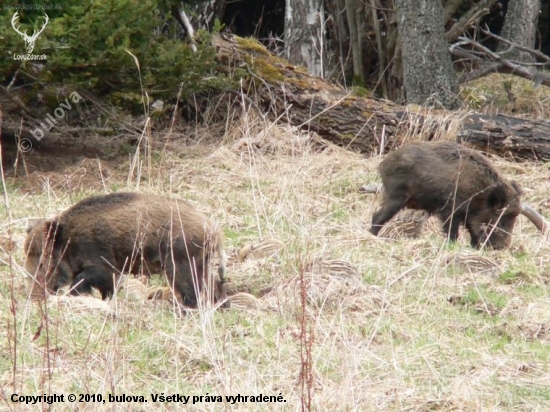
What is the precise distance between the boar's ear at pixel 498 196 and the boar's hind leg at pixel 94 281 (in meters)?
4.07

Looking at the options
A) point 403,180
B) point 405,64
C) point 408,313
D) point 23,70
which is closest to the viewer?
point 408,313

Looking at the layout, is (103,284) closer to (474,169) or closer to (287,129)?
(474,169)

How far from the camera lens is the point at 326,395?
541cm

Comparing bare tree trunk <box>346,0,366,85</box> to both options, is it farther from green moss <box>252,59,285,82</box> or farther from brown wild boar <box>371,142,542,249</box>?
brown wild boar <box>371,142,542,249</box>

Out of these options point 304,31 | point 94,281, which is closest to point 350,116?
point 304,31

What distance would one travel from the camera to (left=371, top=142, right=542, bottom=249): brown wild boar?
9531mm

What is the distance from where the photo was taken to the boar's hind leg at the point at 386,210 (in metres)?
9.63

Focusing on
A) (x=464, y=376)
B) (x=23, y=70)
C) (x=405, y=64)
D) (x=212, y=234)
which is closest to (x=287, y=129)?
(x=405, y=64)

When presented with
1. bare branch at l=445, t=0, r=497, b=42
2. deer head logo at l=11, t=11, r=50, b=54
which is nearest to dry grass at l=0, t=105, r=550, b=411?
deer head logo at l=11, t=11, r=50, b=54

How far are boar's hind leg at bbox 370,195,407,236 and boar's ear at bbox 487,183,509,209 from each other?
830 mm

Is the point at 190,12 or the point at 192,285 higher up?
the point at 190,12

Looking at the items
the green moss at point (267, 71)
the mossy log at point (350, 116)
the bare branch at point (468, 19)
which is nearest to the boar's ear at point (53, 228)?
the mossy log at point (350, 116)

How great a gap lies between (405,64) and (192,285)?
7240 millimetres

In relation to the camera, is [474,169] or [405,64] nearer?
[474,169]
